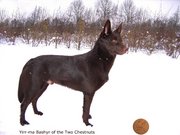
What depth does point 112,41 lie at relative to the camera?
1.60m

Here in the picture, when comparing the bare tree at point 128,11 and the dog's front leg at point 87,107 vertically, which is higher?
the bare tree at point 128,11

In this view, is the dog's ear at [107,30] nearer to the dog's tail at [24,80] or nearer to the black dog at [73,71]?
the black dog at [73,71]

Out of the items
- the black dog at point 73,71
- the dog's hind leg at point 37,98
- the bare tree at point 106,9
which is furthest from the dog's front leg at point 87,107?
the bare tree at point 106,9

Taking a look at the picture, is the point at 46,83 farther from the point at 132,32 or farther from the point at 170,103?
the point at 170,103

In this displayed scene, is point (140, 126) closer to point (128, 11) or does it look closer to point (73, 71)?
point (73, 71)

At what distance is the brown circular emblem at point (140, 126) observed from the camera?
1.70 metres

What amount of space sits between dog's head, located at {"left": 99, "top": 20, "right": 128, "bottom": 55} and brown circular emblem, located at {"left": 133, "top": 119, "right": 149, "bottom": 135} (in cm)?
32

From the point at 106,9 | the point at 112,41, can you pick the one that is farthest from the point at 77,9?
the point at 112,41

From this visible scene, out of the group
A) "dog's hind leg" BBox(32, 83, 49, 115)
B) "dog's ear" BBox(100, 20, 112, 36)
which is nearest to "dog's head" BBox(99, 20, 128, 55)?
"dog's ear" BBox(100, 20, 112, 36)

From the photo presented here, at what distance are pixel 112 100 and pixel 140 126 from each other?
0.54 ft

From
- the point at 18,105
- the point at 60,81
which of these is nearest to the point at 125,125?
the point at 60,81

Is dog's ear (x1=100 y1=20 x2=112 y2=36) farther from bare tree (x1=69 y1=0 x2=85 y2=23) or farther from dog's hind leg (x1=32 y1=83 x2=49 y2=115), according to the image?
dog's hind leg (x1=32 y1=83 x2=49 y2=115)

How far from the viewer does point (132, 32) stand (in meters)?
1.71

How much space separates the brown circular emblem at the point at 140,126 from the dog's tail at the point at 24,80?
0.48 m
